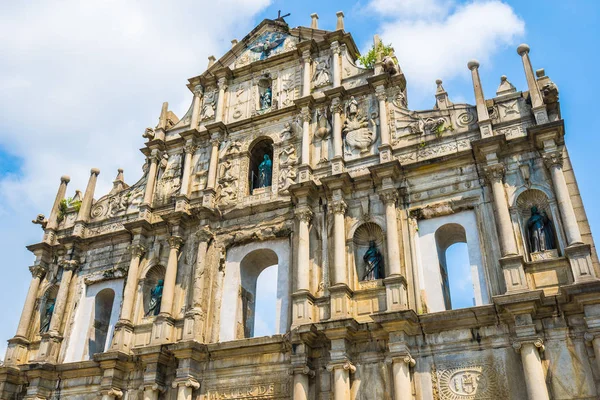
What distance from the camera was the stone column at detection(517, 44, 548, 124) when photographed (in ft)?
42.2

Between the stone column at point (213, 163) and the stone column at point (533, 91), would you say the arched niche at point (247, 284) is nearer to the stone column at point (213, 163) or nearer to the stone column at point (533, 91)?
the stone column at point (213, 163)

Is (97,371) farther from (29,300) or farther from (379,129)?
(379,129)

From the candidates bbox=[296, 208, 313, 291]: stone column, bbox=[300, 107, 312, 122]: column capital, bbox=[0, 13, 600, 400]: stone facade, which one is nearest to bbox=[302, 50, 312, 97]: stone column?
bbox=[0, 13, 600, 400]: stone facade

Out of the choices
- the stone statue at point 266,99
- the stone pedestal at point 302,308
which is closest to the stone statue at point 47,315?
the stone pedestal at point 302,308

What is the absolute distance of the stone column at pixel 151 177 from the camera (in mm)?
17312

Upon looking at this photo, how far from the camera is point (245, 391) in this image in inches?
508

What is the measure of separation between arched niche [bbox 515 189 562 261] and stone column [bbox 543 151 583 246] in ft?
0.99

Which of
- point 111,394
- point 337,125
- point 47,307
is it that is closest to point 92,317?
point 47,307

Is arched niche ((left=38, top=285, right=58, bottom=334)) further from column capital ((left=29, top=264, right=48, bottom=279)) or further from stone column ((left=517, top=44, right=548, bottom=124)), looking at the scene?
stone column ((left=517, top=44, right=548, bottom=124))

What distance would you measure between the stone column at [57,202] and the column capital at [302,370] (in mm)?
10285

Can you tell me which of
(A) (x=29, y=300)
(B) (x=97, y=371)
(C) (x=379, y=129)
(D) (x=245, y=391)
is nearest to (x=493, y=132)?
(C) (x=379, y=129)

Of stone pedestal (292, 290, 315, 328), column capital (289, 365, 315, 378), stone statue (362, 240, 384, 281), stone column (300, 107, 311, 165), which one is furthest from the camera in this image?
stone column (300, 107, 311, 165)

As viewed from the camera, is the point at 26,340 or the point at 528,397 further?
the point at 26,340

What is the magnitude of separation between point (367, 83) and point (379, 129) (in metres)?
1.67
